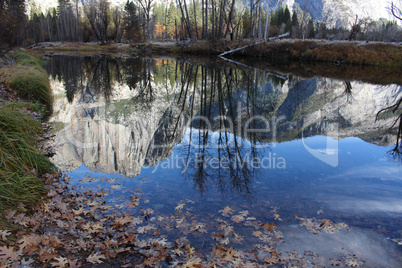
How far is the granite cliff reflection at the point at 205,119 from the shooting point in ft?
23.2

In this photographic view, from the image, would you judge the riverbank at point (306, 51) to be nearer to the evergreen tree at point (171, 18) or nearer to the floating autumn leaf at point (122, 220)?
the floating autumn leaf at point (122, 220)

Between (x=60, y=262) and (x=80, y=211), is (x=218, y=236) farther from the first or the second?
(x=80, y=211)

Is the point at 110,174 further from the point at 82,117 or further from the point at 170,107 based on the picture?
the point at 170,107

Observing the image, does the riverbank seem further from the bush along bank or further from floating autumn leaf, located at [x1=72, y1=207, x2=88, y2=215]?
floating autumn leaf, located at [x1=72, y1=207, x2=88, y2=215]

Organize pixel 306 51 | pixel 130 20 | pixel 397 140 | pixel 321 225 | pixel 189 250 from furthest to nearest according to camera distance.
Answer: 1. pixel 130 20
2. pixel 306 51
3. pixel 397 140
4. pixel 321 225
5. pixel 189 250

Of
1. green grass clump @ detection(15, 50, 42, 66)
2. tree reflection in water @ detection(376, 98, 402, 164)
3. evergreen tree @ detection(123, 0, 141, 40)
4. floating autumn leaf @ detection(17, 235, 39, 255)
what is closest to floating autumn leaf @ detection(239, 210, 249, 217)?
floating autumn leaf @ detection(17, 235, 39, 255)

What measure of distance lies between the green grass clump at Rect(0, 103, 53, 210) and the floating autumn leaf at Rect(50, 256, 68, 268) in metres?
1.21

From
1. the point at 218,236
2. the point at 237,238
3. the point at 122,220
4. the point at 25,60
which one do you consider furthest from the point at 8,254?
the point at 25,60

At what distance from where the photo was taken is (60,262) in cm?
308

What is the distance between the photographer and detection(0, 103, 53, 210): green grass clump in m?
4.00

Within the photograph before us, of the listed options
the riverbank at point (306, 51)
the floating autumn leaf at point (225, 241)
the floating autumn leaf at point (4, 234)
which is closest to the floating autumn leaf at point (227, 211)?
the floating autumn leaf at point (225, 241)

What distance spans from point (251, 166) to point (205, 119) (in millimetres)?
4210

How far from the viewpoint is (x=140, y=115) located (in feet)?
36.4

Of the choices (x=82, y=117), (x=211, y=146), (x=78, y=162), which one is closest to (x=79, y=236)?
(x=78, y=162)
